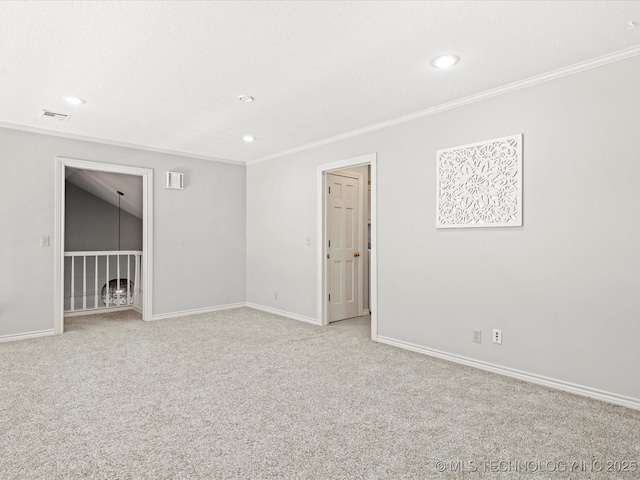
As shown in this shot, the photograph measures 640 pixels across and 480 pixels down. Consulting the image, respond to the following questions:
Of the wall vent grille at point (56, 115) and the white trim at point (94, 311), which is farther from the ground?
the wall vent grille at point (56, 115)

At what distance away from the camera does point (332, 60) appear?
103 inches

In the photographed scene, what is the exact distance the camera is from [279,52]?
2.51 m

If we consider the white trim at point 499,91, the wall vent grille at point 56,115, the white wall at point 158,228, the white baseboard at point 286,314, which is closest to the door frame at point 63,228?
the white wall at point 158,228

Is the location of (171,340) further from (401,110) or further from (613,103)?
(613,103)

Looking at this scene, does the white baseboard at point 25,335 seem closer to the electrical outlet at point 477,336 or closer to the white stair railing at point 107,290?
the white stair railing at point 107,290

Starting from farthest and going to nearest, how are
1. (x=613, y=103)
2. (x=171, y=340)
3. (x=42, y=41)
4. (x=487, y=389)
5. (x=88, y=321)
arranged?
(x=88, y=321)
(x=171, y=340)
(x=487, y=389)
(x=613, y=103)
(x=42, y=41)

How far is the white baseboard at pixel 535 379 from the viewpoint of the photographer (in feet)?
8.34

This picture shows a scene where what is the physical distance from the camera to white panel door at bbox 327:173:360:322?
5012 millimetres

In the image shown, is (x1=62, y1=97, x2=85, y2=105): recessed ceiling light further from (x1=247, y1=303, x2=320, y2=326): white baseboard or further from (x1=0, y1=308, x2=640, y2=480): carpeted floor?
(x1=247, y1=303, x2=320, y2=326): white baseboard

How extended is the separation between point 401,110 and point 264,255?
301 cm

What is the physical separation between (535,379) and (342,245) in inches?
110

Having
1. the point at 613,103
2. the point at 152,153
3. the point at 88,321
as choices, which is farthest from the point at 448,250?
the point at 88,321

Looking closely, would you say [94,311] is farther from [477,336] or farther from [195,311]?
[477,336]

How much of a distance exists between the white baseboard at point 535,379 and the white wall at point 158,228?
10.1 ft
